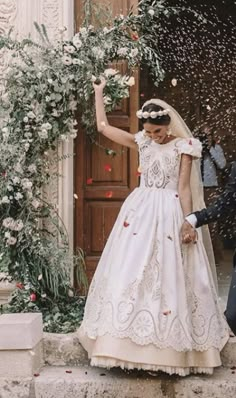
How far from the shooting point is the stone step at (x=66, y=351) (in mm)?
4586

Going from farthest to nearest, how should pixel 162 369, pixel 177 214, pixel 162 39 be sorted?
1. pixel 162 39
2. pixel 177 214
3. pixel 162 369

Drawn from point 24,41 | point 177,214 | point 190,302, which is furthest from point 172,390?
point 24,41

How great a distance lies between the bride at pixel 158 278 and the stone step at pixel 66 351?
0.10 m

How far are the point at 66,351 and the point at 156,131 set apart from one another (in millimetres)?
1572

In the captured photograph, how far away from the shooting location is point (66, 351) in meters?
4.62

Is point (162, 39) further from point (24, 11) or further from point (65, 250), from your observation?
point (65, 250)

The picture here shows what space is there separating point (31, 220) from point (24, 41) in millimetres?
1351

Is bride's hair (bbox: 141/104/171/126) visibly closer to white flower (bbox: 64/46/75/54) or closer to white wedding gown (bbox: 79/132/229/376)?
white wedding gown (bbox: 79/132/229/376)

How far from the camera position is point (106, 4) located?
18.5 ft

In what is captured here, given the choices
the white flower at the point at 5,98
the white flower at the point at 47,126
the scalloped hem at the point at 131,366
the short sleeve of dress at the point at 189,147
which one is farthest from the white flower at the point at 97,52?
the scalloped hem at the point at 131,366

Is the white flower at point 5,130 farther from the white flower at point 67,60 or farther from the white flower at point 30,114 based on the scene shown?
the white flower at point 67,60

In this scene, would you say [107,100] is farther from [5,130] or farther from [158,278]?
[158,278]

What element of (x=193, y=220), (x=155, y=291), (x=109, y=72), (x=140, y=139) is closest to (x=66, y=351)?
(x=155, y=291)

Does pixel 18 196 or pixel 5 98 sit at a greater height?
pixel 5 98
